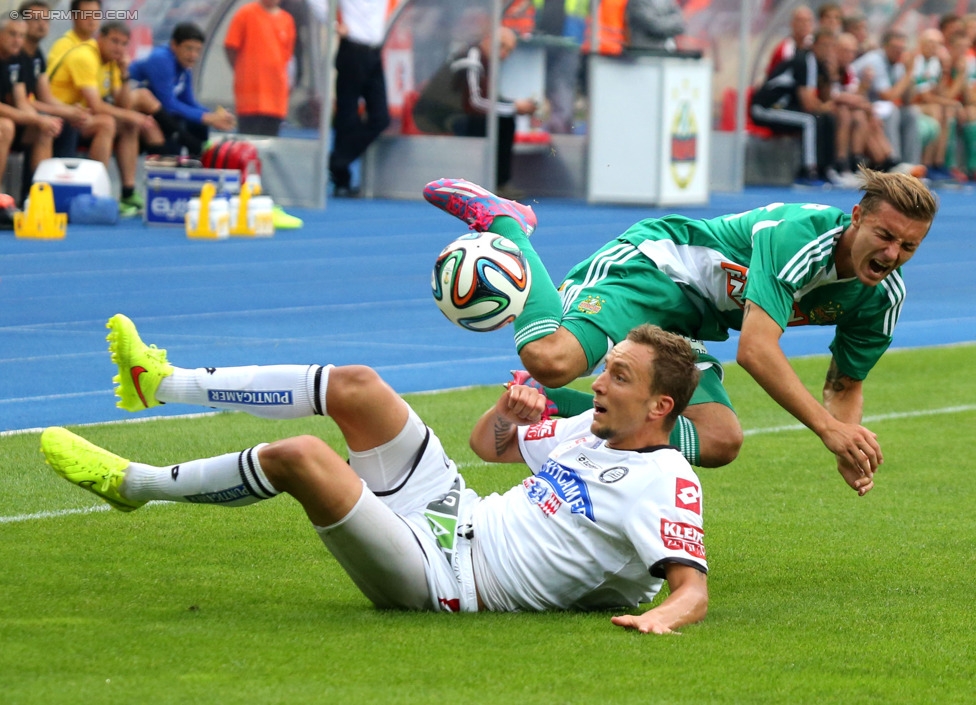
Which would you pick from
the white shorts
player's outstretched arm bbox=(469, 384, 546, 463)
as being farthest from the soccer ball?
the white shorts

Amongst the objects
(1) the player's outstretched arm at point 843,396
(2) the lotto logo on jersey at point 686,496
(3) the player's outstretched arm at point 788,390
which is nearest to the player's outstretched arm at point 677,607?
(2) the lotto logo on jersey at point 686,496

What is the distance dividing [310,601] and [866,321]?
236cm

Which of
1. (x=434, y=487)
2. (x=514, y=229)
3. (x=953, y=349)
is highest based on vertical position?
(x=514, y=229)

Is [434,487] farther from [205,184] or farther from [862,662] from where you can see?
[205,184]

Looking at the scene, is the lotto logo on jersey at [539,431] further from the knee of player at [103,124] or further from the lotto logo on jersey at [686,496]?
the knee of player at [103,124]

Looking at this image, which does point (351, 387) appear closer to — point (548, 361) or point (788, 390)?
point (548, 361)

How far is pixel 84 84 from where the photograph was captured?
16.7 m

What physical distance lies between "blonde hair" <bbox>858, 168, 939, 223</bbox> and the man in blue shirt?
42.3ft

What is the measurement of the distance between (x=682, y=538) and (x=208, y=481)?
4.50 feet

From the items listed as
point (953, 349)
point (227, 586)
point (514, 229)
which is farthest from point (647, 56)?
point (227, 586)

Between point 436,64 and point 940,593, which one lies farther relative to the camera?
point 436,64

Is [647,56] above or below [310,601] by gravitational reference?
above

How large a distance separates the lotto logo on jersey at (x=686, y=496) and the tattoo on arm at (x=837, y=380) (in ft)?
5.46

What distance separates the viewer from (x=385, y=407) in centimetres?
507
